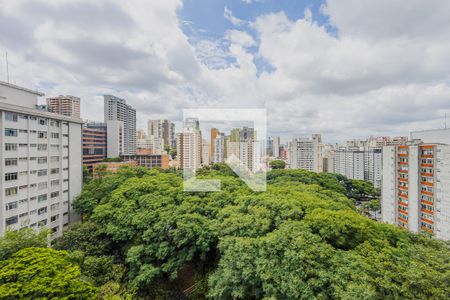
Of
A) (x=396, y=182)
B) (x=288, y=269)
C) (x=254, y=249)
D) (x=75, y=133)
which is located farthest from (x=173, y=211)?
(x=396, y=182)

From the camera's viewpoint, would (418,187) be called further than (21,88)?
Yes

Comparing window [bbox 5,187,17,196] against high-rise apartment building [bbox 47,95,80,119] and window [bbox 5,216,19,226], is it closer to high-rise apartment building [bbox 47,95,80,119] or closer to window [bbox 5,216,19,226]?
window [bbox 5,216,19,226]

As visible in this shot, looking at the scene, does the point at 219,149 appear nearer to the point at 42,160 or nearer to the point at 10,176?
the point at 42,160

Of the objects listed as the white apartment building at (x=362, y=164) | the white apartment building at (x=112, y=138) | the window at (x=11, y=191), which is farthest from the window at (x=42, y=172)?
the white apartment building at (x=362, y=164)

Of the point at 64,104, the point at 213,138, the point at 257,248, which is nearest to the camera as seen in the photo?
the point at 257,248

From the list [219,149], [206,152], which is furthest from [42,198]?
[219,149]
